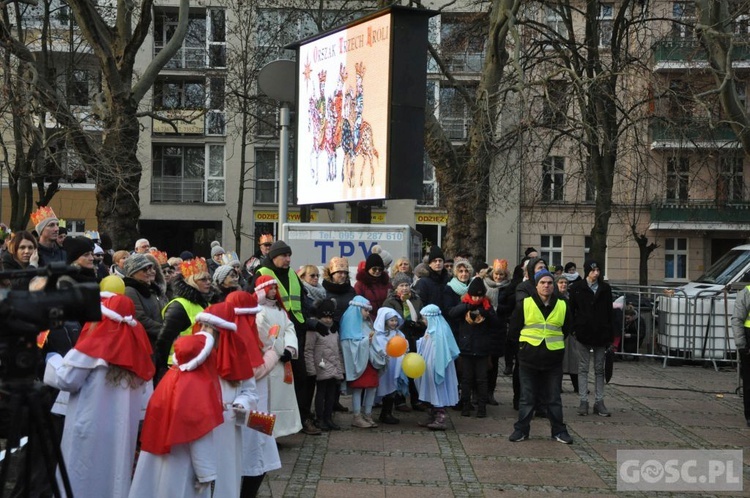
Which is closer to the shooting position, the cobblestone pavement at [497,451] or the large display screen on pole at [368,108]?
the cobblestone pavement at [497,451]

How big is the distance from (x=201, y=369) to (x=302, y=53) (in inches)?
424

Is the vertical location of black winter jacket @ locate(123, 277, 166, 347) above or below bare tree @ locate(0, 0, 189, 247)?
below

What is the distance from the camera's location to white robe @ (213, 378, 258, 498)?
616 centimetres

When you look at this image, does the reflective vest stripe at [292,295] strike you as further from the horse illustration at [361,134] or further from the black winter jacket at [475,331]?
the horse illustration at [361,134]

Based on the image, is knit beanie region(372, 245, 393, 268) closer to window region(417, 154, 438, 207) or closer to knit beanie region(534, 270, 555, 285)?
knit beanie region(534, 270, 555, 285)

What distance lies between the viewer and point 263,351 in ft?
24.5

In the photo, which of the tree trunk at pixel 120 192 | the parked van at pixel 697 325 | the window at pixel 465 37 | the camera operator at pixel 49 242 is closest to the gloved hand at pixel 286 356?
the camera operator at pixel 49 242

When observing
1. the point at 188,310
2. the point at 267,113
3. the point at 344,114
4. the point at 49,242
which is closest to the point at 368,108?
the point at 344,114

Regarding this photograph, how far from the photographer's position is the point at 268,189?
1714 inches

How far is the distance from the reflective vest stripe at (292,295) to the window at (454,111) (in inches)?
657

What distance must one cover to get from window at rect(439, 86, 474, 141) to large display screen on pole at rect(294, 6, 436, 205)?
37.0 ft

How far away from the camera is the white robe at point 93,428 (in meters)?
6.14

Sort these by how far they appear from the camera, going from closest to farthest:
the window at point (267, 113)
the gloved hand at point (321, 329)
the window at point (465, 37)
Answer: the gloved hand at point (321, 329)
the window at point (465, 37)
the window at point (267, 113)

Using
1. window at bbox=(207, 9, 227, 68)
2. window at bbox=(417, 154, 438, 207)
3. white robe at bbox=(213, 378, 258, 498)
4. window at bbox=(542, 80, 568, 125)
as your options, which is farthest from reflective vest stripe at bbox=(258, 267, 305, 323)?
window at bbox=(417, 154, 438, 207)
